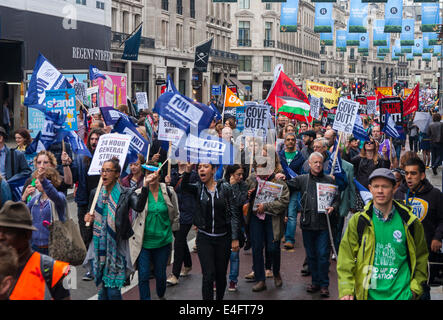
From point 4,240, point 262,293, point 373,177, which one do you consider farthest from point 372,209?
point 262,293

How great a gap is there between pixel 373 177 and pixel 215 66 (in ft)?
172

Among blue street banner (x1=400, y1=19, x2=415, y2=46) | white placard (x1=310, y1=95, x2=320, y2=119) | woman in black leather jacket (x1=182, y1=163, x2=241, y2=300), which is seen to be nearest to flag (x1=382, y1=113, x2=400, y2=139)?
woman in black leather jacket (x1=182, y1=163, x2=241, y2=300)

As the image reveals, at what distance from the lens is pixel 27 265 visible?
3.93 metres

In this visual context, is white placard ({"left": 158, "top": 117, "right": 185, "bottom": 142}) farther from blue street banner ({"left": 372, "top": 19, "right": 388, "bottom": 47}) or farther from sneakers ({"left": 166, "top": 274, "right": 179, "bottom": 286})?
blue street banner ({"left": 372, "top": 19, "right": 388, "bottom": 47})

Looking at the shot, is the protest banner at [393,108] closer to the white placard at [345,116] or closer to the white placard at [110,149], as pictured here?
the white placard at [345,116]

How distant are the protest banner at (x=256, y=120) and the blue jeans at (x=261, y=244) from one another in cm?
323

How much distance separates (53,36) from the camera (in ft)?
90.5

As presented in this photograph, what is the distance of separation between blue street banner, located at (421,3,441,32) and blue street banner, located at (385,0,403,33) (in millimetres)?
1023

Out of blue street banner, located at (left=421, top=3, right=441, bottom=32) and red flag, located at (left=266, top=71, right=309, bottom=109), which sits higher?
blue street banner, located at (left=421, top=3, right=441, bottom=32)

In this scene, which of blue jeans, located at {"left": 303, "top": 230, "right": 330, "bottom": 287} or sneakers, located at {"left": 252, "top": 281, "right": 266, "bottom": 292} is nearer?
blue jeans, located at {"left": 303, "top": 230, "right": 330, "bottom": 287}

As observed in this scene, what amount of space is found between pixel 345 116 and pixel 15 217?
8.15 metres

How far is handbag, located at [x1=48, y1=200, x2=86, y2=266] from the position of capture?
5.41 meters

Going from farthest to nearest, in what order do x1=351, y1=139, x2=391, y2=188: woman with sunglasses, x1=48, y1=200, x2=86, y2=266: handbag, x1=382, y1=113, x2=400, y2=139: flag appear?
x1=382, y1=113, x2=400, y2=139: flag < x1=351, y1=139, x2=391, y2=188: woman with sunglasses < x1=48, y1=200, x2=86, y2=266: handbag
